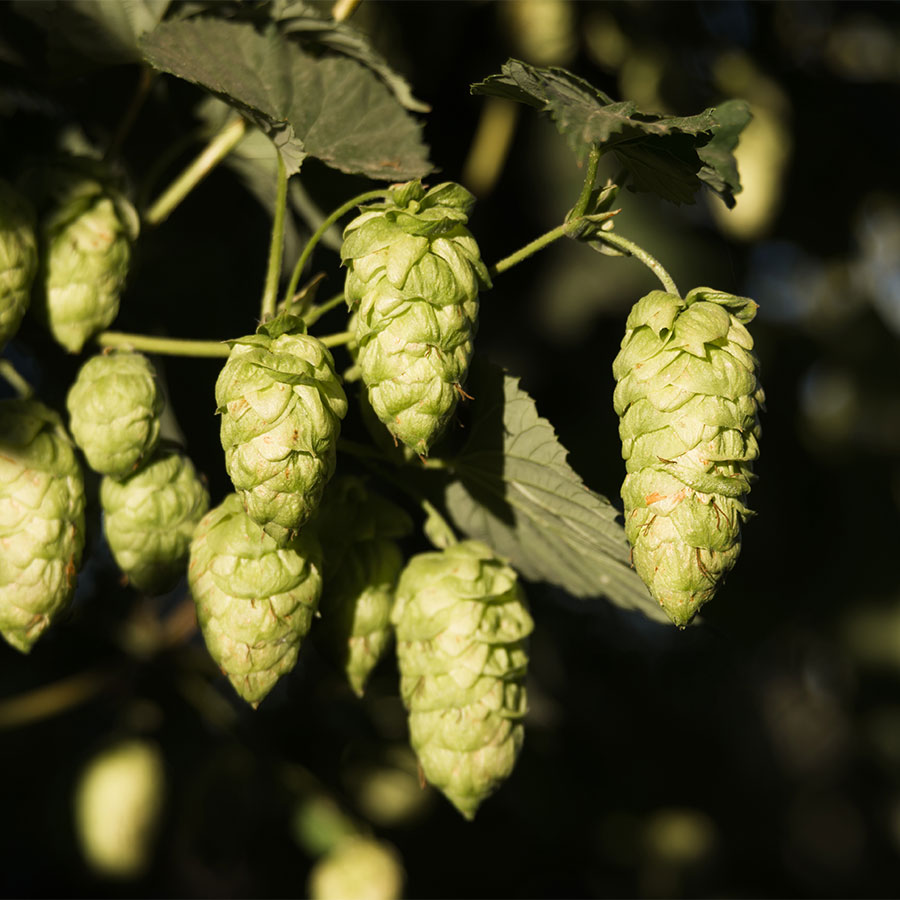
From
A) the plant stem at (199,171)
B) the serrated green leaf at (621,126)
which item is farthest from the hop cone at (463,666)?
the plant stem at (199,171)

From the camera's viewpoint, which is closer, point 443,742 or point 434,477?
point 443,742

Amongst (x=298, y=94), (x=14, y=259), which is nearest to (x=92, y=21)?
(x=298, y=94)

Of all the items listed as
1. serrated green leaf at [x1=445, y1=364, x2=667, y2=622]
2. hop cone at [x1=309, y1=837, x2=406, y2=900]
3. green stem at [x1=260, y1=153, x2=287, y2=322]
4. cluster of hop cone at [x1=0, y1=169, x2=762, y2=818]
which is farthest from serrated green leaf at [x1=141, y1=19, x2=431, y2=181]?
hop cone at [x1=309, y1=837, x2=406, y2=900]

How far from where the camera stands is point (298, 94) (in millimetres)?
1233

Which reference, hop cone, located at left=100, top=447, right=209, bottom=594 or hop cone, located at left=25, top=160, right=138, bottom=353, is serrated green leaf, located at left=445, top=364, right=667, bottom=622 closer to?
hop cone, located at left=100, top=447, right=209, bottom=594

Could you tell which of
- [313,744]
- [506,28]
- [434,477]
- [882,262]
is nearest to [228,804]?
[313,744]

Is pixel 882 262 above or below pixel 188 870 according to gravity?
above

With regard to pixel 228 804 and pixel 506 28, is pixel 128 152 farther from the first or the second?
pixel 228 804

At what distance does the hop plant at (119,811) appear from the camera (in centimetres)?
218

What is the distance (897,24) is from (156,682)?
8.83 feet

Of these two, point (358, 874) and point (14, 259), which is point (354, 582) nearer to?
point (14, 259)

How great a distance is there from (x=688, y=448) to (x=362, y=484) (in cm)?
46

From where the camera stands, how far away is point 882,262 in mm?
4219

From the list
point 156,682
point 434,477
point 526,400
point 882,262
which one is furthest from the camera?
point 882,262
